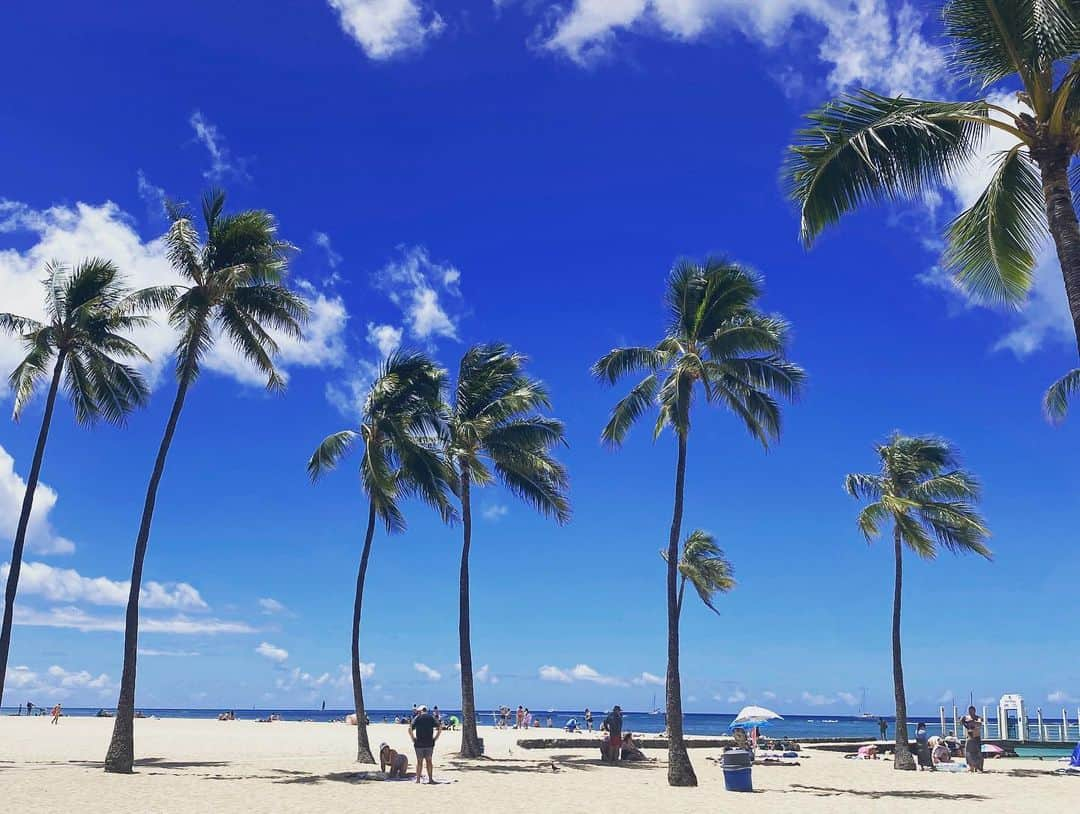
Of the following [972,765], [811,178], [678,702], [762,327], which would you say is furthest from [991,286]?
[972,765]

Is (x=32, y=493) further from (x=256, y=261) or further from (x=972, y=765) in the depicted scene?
(x=972, y=765)

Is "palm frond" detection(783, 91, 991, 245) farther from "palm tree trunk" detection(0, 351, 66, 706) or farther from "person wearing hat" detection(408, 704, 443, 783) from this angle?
"palm tree trunk" detection(0, 351, 66, 706)

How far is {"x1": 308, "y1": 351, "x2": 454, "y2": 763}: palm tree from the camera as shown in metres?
25.2

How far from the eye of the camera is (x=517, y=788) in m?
19.1

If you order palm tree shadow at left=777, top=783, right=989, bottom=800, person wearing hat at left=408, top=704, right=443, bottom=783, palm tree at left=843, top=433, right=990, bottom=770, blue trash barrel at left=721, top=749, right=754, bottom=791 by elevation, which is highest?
palm tree at left=843, top=433, right=990, bottom=770

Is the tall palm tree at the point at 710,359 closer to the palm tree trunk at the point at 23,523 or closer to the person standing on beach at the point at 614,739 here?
the person standing on beach at the point at 614,739

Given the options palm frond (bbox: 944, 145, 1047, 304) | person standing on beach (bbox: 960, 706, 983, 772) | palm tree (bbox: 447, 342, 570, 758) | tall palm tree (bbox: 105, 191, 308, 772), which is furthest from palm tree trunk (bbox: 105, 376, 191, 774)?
person standing on beach (bbox: 960, 706, 983, 772)

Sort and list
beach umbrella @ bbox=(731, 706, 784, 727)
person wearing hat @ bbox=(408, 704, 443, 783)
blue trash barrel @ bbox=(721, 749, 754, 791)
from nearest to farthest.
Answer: person wearing hat @ bbox=(408, 704, 443, 783) → blue trash barrel @ bbox=(721, 749, 754, 791) → beach umbrella @ bbox=(731, 706, 784, 727)

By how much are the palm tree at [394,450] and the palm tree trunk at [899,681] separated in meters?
13.9

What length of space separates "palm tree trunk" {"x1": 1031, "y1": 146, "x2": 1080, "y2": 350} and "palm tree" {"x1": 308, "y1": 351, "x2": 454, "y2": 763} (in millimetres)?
17922

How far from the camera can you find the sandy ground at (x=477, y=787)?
1575cm

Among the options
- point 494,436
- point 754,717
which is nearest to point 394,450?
point 494,436

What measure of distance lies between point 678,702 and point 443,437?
413 inches

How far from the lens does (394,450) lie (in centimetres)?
2611
